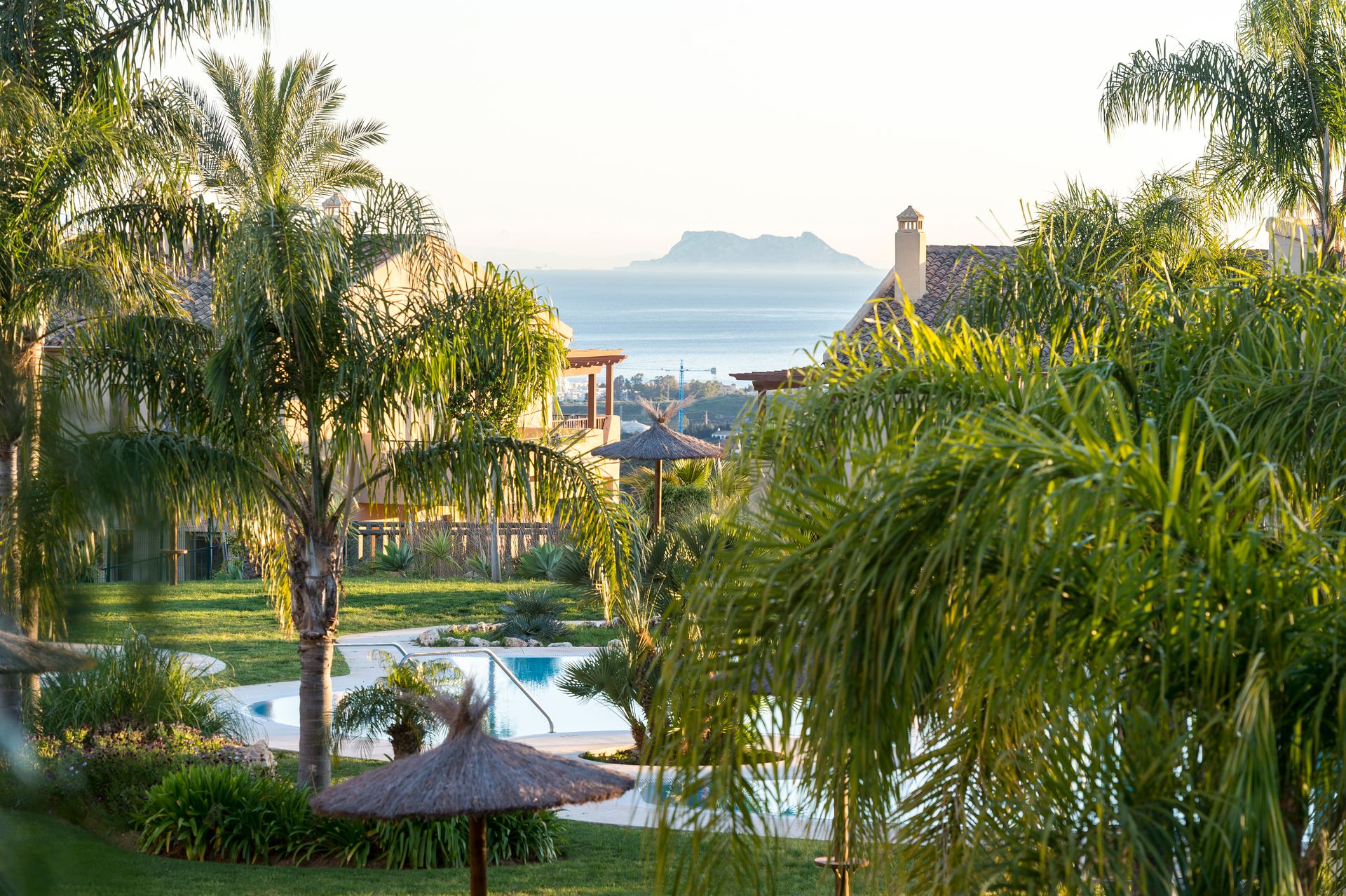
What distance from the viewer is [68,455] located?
1057mm

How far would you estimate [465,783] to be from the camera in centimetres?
884

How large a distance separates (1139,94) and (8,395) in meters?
15.1

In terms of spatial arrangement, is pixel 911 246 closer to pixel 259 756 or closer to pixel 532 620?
pixel 532 620

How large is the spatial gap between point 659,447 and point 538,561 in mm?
5637

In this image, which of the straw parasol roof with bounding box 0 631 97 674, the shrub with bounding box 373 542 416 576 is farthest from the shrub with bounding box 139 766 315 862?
the shrub with bounding box 373 542 416 576

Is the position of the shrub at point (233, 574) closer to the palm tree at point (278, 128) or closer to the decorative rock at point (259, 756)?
the palm tree at point (278, 128)

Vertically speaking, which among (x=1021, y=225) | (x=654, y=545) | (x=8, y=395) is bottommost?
(x=654, y=545)

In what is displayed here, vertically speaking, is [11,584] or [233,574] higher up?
[11,584]

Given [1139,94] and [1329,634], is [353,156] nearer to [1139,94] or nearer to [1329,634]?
[1139,94]

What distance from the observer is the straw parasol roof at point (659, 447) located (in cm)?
2247

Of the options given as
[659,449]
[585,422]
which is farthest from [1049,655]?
[585,422]

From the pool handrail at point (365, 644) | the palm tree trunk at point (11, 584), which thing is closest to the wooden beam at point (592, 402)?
the pool handrail at point (365, 644)

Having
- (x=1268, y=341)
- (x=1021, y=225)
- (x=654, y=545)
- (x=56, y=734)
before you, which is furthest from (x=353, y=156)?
(x=56, y=734)

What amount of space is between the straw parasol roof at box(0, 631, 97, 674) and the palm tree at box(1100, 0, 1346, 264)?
44.7 feet
